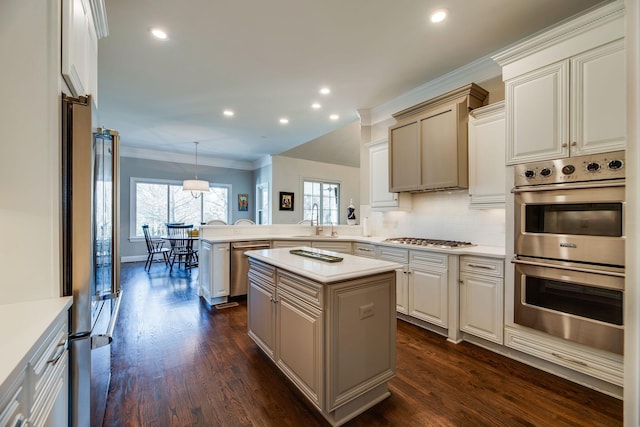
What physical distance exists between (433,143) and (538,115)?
1.05 meters

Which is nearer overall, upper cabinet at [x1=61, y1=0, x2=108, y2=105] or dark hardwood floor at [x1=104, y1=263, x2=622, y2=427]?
upper cabinet at [x1=61, y1=0, x2=108, y2=105]

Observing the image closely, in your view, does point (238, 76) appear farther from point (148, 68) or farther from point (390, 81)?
point (390, 81)

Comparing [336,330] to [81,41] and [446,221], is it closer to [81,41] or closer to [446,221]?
[81,41]

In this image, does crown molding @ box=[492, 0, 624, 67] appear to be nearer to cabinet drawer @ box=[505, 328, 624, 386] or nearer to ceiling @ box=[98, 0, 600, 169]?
ceiling @ box=[98, 0, 600, 169]

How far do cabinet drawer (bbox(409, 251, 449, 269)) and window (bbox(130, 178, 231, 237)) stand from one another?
258 inches

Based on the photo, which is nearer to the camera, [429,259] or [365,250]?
[429,259]

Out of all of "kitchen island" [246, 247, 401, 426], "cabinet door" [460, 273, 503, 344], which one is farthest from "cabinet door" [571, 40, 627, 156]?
"kitchen island" [246, 247, 401, 426]

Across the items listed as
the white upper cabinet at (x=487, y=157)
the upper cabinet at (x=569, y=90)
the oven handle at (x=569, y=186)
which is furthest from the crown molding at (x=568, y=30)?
the oven handle at (x=569, y=186)

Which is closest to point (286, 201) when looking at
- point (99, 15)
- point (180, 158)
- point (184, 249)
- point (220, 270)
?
point (184, 249)

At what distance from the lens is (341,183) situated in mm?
8898

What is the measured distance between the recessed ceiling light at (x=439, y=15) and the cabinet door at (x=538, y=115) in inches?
30.5

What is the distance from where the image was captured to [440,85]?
3424mm

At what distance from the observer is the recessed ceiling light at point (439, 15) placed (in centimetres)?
226

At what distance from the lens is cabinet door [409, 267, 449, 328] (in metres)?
2.74
